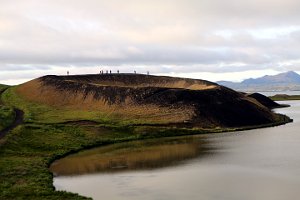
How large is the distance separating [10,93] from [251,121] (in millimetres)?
69558

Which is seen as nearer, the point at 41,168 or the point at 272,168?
the point at 272,168

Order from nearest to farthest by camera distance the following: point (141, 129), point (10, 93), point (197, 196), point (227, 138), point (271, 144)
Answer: point (197, 196) → point (271, 144) → point (227, 138) → point (141, 129) → point (10, 93)

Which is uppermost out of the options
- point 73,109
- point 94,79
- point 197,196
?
point 94,79

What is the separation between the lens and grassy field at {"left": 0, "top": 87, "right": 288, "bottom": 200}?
39406mm

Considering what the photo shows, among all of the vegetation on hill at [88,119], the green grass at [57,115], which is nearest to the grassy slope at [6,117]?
the green grass at [57,115]

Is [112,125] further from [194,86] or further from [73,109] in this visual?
[194,86]

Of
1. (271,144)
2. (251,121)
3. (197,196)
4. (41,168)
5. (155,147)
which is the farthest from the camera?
(251,121)

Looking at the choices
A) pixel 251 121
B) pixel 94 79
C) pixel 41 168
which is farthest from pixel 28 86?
pixel 41 168

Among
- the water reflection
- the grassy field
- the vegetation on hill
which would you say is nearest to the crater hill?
the vegetation on hill

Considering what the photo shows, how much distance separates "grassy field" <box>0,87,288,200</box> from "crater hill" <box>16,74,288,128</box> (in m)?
4.20

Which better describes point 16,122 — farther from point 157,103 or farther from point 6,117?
point 157,103

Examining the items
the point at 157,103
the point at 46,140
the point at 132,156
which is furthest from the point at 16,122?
the point at 132,156

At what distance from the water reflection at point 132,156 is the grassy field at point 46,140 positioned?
8.96 feet

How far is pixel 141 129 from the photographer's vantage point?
268 ft
